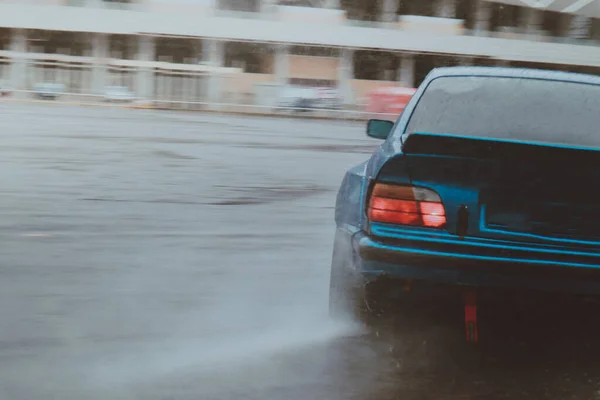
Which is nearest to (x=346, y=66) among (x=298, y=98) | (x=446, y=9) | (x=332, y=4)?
(x=332, y=4)

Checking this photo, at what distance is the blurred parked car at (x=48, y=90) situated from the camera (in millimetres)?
28688

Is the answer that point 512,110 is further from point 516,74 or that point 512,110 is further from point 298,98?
point 298,98

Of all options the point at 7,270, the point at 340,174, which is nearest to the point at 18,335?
the point at 7,270

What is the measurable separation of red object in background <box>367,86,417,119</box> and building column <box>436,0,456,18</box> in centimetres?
1366

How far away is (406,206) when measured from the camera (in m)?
3.86

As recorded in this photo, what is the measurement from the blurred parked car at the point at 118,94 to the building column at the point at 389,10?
54.0ft

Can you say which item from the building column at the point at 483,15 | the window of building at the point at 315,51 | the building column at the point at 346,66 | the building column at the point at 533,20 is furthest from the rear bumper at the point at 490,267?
the building column at the point at 483,15

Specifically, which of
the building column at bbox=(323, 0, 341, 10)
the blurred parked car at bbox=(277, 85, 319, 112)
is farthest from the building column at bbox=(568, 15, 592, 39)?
the blurred parked car at bbox=(277, 85, 319, 112)

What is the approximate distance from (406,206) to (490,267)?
0.42m

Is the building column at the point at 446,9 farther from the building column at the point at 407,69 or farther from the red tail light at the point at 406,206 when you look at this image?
the red tail light at the point at 406,206

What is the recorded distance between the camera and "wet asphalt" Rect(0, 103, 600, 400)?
12.3 ft

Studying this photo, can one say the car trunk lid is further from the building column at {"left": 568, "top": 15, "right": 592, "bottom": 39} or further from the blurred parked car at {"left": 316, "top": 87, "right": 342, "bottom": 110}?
the building column at {"left": 568, "top": 15, "right": 592, "bottom": 39}

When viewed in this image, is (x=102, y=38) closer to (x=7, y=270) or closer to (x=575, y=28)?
(x=575, y=28)

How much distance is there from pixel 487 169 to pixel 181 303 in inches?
81.1
